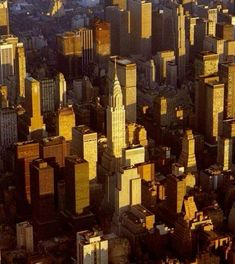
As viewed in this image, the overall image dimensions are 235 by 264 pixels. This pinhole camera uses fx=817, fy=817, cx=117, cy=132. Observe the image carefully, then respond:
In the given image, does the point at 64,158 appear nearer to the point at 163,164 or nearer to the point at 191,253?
the point at 163,164

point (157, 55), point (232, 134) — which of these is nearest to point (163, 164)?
point (232, 134)

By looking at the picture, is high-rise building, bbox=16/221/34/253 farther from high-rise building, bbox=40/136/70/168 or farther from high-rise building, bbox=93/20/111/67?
high-rise building, bbox=93/20/111/67

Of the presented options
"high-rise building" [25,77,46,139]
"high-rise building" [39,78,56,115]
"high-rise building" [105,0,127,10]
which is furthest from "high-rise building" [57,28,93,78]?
"high-rise building" [25,77,46,139]

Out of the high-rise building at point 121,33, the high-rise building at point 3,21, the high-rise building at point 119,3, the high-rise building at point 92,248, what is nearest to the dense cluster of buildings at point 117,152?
the high-rise building at point 92,248

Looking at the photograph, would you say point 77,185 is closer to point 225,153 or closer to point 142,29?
point 225,153

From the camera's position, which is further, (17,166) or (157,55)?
(157,55)

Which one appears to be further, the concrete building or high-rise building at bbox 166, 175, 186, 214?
the concrete building
